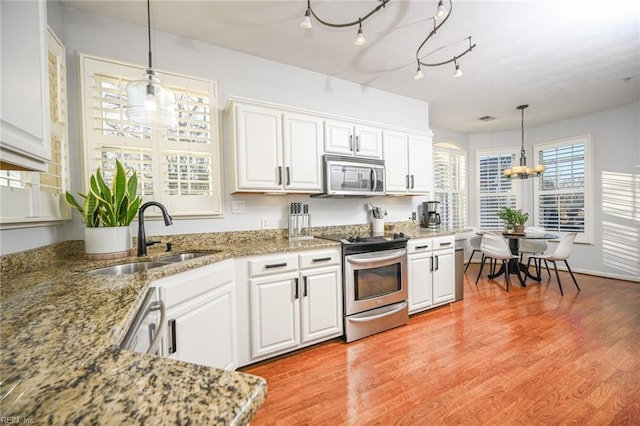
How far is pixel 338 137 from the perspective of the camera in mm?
2791

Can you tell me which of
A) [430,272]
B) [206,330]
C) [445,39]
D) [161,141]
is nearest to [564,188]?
[430,272]

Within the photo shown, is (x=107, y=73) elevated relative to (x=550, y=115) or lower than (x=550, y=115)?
lower

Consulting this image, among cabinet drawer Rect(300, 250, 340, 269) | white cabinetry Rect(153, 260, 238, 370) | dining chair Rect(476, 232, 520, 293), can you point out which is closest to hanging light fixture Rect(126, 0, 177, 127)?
white cabinetry Rect(153, 260, 238, 370)

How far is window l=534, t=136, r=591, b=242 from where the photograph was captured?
4.58 meters

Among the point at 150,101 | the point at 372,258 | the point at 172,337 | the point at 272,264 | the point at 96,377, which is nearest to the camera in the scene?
the point at 96,377

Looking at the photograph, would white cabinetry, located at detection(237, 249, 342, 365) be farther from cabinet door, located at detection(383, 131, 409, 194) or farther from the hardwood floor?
cabinet door, located at detection(383, 131, 409, 194)

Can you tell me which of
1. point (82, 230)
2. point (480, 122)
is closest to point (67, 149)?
point (82, 230)

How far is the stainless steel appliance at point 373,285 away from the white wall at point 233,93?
0.74 m

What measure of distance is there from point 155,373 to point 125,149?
2227mm

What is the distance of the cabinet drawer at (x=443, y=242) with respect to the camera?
10.2ft

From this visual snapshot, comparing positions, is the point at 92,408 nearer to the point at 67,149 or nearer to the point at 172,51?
the point at 67,149

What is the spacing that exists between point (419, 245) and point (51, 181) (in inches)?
125

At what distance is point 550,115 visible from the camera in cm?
456

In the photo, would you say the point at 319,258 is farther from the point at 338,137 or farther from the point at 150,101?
the point at 150,101
